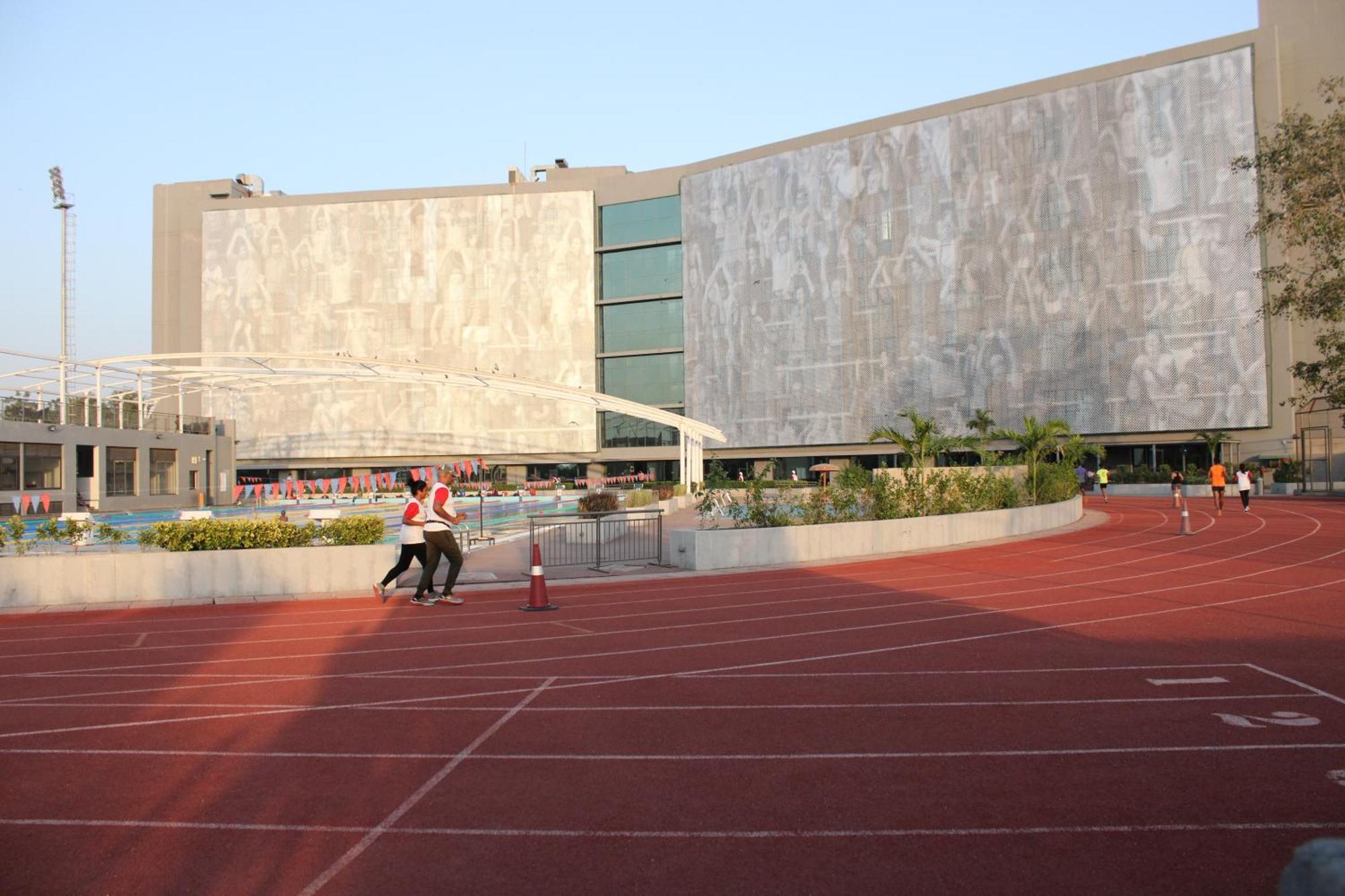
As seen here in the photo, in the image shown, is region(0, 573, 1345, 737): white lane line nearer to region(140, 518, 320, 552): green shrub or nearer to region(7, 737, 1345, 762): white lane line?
region(7, 737, 1345, 762): white lane line

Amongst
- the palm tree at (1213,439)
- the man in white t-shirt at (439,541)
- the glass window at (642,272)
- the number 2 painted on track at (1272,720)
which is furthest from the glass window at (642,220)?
the number 2 painted on track at (1272,720)

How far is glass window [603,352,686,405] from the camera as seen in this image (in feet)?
225

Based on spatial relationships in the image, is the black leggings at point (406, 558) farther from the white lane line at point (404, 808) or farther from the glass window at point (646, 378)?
the glass window at point (646, 378)

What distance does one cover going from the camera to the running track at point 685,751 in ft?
14.4

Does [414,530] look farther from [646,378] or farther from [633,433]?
[646,378]

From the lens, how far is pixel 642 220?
226 feet

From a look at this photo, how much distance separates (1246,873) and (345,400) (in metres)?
71.9

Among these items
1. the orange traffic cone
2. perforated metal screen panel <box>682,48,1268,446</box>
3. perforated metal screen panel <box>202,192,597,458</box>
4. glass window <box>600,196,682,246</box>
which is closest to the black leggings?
the orange traffic cone

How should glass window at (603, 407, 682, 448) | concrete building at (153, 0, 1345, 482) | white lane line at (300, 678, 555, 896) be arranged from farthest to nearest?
glass window at (603, 407, 682, 448) → concrete building at (153, 0, 1345, 482) → white lane line at (300, 678, 555, 896)

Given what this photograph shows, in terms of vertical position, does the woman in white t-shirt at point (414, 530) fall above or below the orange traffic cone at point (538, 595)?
above

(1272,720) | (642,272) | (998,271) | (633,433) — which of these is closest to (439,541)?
(1272,720)

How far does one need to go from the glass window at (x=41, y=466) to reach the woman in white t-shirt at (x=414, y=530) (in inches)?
1381

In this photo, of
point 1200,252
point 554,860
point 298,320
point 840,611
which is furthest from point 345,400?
point 554,860

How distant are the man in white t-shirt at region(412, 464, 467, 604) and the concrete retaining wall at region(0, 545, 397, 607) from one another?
2.44 metres
